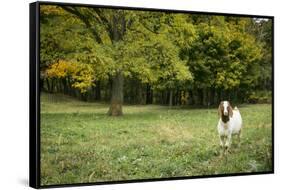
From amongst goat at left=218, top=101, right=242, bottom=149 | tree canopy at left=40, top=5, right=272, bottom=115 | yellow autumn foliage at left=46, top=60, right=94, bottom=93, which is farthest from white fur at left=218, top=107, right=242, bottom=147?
yellow autumn foliage at left=46, top=60, right=94, bottom=93

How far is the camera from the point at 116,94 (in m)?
7.70

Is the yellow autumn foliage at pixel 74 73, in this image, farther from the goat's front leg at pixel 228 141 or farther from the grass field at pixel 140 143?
the goat's front leg at pixel 228 141

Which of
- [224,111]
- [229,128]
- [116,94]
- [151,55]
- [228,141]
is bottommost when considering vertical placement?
[228,141]

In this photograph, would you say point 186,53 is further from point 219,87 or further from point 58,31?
point 58,31

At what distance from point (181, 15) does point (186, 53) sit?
1.44 ft

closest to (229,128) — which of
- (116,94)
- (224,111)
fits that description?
(224,111)

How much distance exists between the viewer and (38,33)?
23.5 ft

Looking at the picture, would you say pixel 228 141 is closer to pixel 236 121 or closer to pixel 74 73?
pixel 236 121

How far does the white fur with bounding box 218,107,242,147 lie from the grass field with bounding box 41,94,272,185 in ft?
0.23

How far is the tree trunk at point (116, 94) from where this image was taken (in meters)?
7.68

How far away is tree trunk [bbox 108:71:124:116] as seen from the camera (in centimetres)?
768

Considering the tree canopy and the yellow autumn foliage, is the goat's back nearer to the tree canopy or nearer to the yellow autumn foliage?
the tree canopy

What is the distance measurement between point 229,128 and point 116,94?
5.11 feet

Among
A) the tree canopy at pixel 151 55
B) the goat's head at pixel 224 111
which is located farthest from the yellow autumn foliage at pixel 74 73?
the goat's head at pixel 224 111
